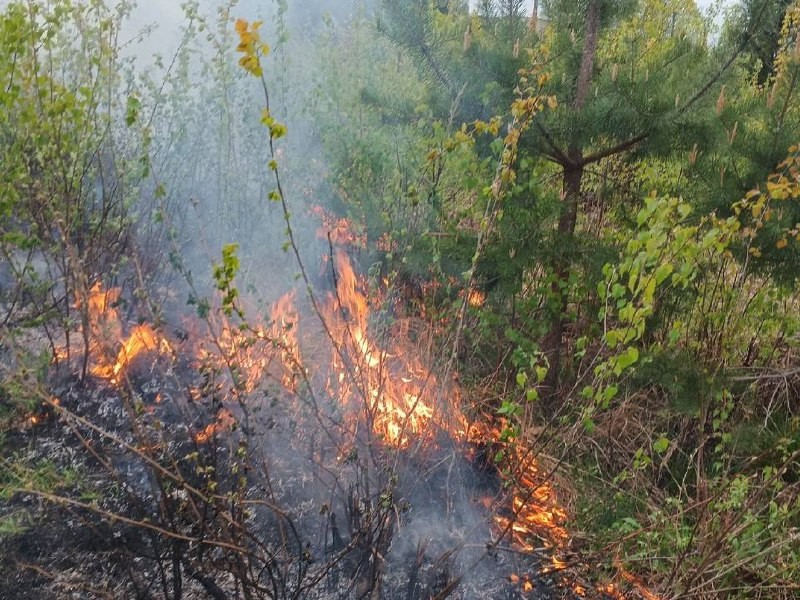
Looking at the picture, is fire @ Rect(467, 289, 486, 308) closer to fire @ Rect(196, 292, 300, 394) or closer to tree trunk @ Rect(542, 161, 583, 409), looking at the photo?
tree trunk @ Rect(542, 161, 583, 409)

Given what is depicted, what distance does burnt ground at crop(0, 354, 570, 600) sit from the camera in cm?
273

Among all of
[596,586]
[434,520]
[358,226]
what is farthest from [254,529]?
[358,226]

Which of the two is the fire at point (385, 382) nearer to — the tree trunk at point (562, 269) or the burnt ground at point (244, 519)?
the burnt ground at point (244, 519)

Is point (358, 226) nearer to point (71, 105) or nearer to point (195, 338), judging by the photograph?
point (195, 338)

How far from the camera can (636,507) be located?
3613mm

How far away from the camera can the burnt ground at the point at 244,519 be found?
2730mm

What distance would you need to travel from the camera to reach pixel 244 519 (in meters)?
2.84

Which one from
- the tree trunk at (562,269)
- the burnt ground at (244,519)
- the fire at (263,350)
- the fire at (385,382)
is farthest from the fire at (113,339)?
the tree trunk at (562,269)

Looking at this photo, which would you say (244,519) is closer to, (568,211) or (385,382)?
(385,382)

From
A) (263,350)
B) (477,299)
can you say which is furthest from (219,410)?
(477,299)

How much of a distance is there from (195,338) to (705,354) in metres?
3.24

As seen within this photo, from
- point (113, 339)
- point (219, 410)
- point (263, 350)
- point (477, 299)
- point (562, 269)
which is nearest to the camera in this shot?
point (219, 410)

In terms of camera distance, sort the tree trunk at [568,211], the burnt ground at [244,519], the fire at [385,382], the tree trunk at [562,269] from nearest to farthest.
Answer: the burnt ground at [244,519], the fire at [385,382], the tree trunk at [568,211], the tree trunk at [562,269]

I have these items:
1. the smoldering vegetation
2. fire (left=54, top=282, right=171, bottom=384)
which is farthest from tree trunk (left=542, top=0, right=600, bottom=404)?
fire (left=54, top=282, right=171, bottom=384)
